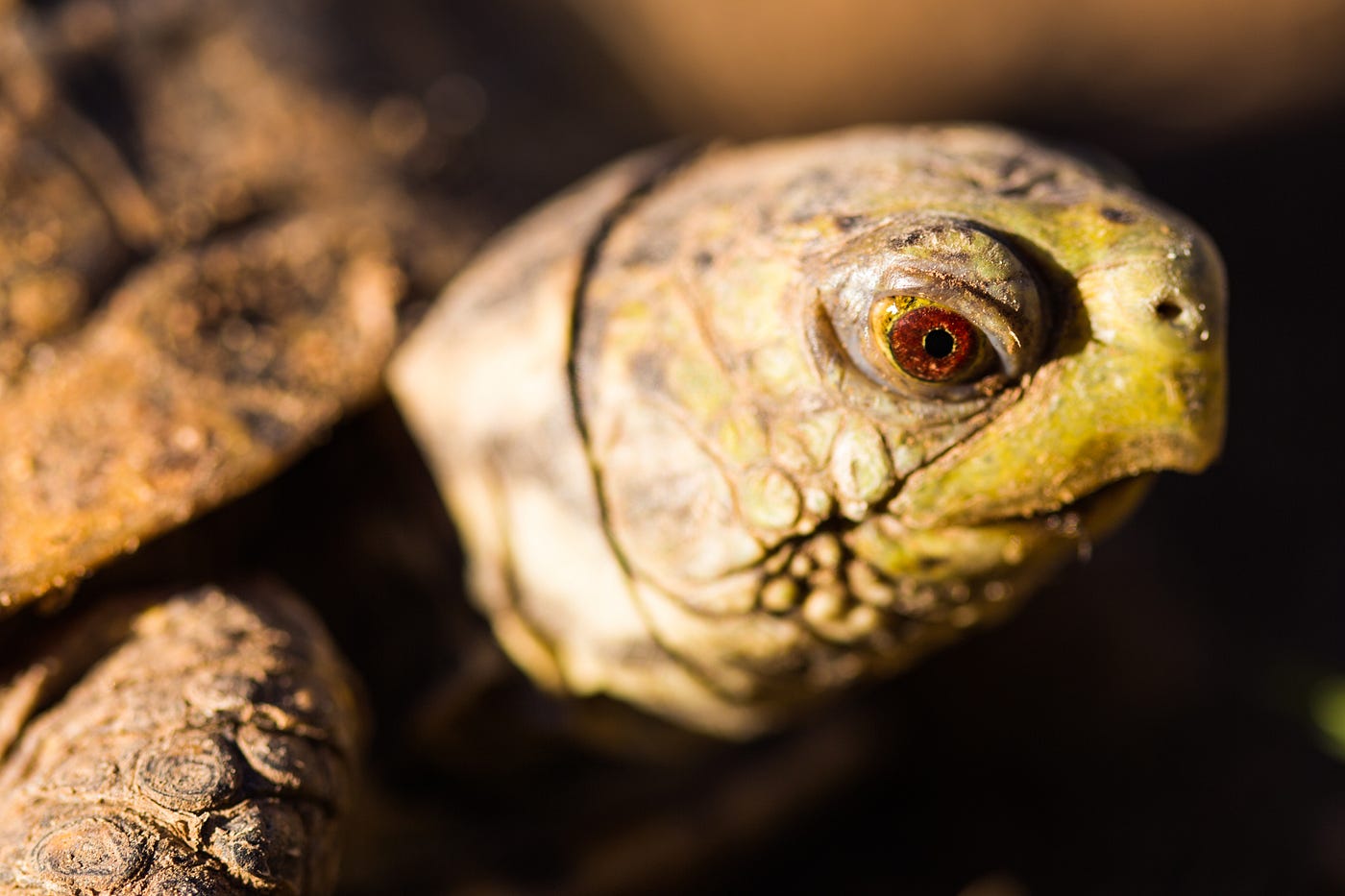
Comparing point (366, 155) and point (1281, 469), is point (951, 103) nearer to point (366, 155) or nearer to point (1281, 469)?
point (1281, 469)

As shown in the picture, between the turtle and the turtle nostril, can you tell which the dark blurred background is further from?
the turtle nostril

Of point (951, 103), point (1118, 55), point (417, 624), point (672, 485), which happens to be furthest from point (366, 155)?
point (1118, 55)

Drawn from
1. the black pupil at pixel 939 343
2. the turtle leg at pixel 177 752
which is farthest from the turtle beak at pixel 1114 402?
the turtle leg at pixel 177 752

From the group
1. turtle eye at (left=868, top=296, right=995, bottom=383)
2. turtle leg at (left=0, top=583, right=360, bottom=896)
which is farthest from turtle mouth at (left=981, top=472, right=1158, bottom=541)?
turtle leg at (left=0, top=583, right=360, bottom=896)

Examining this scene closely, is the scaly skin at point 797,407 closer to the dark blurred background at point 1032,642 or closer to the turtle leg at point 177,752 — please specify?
the dark blurred background at point 1032,642

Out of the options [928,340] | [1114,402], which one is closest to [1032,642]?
[1114,402]

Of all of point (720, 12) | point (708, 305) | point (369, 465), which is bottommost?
point (369, 465)
